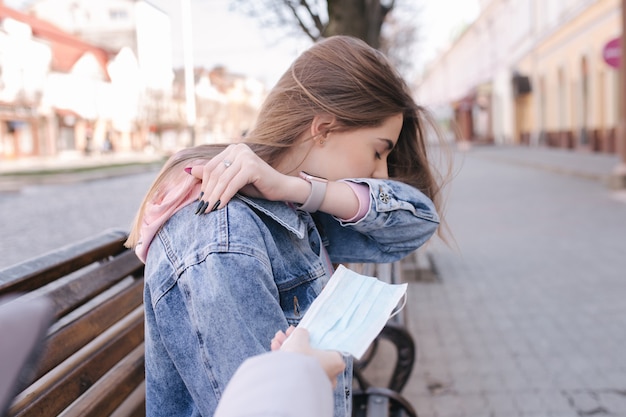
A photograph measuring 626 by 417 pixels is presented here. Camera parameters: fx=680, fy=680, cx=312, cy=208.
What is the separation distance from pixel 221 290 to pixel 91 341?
944mm

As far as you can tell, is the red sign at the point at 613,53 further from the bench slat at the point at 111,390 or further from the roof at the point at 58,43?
the roof at the point at 58,43

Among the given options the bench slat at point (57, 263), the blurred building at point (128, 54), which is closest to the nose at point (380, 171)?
the bench slat at point (57, 263)

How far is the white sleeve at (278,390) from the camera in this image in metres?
0.65

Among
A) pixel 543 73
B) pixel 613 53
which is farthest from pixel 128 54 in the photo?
pixel 613 53

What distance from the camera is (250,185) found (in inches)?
58.5

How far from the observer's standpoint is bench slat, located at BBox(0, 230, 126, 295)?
1.75 metres

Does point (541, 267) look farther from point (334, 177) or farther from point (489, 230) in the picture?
point (334, 177)

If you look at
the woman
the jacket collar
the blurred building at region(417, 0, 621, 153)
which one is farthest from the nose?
the blurred building at region(417, 0, 621, 153)

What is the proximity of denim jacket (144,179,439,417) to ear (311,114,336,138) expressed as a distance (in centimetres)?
17

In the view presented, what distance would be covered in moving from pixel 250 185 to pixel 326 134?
30 cm

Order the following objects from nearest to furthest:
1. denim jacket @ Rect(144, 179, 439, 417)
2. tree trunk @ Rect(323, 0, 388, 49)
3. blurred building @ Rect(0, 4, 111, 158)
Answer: denim jacket @ Rect(144, 179, 439, 417), tree trunk @ Rect(323, 0, 388, 49), blurred building @ Rect(0, 4, 111, 158)

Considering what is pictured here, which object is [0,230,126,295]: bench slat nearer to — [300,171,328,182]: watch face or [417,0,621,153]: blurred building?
[300,171,328,182]: watch face

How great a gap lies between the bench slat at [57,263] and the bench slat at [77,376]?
9.8 inches

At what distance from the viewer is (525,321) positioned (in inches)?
191
